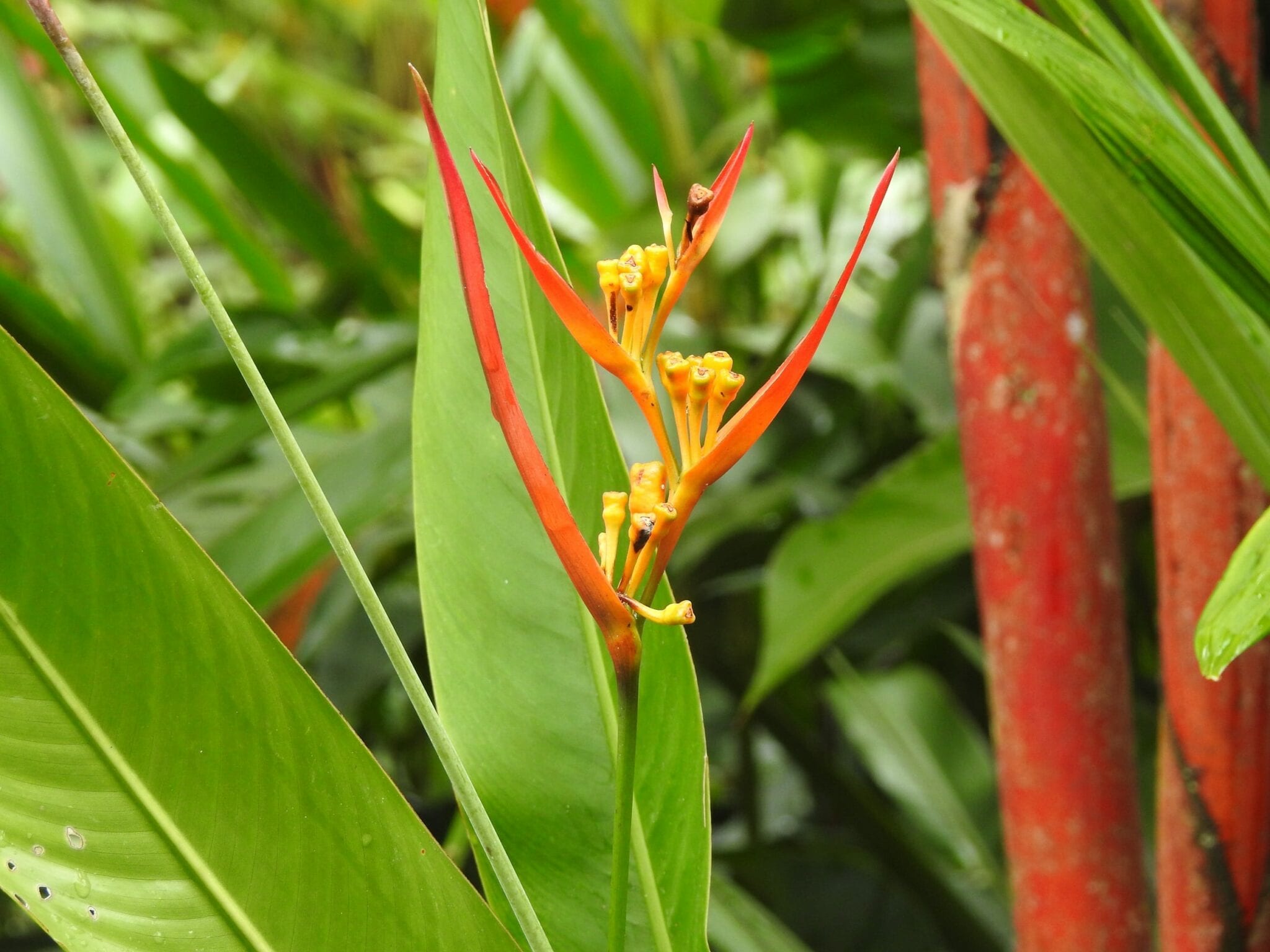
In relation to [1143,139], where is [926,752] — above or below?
below

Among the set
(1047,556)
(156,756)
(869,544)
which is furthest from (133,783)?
(869,544)

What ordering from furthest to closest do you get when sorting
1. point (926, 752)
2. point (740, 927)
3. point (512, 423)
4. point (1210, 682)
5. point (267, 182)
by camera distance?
point (267, 182) < point (926, 752) < point (740, 927) < point (1210, 682) < point (512, 423)

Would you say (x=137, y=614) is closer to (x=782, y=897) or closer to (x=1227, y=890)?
(x=1227, y=890)

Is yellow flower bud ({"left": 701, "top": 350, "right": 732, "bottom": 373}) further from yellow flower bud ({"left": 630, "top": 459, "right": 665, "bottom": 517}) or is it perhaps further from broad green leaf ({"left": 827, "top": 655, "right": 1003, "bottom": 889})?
broad green leaf ({"left": 827, "top": 655, "right": 1003, "bottom": 889})

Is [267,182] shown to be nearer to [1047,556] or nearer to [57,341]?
[57,341]

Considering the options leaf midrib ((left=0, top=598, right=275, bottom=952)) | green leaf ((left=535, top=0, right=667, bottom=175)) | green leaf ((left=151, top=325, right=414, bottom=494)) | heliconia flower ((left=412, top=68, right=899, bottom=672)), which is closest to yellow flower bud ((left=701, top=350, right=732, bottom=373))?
heliconia flower ((left=412, top=68, right=899, bottom=672))

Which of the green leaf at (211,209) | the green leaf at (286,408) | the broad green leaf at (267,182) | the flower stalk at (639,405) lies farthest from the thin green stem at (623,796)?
the broad green leaf at (267,182)

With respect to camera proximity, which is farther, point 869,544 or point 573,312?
point 869,544

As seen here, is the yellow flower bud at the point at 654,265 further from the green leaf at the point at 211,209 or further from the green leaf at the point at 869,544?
the green leaf at the point at 211,209
